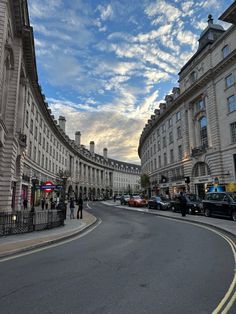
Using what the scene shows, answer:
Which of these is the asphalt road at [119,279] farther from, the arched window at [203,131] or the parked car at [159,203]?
the arched window at [203,131]

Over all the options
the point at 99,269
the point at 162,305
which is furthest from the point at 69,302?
the point at 99,269

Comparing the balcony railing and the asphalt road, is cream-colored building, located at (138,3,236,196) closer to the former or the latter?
the balcony railing

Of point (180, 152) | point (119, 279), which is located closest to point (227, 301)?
point (119, 279)

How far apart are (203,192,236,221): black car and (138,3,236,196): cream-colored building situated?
980 cm

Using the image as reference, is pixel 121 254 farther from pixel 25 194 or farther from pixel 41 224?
pixel 25 194

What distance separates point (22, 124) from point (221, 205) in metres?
22.2

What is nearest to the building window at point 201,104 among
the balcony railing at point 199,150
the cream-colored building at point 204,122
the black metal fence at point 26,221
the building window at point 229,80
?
the cream-colored building at point 204,122

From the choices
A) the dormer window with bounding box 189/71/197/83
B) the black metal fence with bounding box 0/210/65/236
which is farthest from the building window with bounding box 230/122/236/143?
the black metal fence with bounding box 0/210/65/236

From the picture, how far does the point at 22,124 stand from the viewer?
27.2 meters

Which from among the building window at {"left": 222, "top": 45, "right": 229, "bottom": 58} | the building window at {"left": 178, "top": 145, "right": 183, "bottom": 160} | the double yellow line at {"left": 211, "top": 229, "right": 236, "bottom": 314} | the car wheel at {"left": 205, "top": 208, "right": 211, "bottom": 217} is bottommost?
the double yellow line at {"left": 211, "top": 229, "right": 236, "bottom": 314}

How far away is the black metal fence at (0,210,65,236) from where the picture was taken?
434 inches

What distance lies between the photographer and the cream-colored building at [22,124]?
19.2 m

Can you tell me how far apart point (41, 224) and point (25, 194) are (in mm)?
21836

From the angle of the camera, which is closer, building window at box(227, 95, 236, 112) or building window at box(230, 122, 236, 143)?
building window at box(230, 122, 236, 143)
